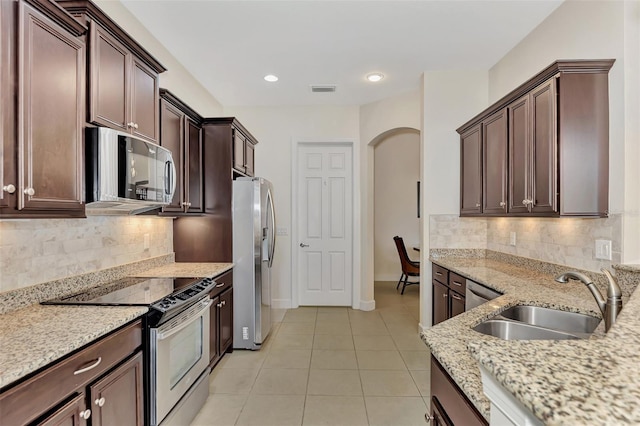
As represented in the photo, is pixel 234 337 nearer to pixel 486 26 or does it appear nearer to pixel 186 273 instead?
pixel 186 273

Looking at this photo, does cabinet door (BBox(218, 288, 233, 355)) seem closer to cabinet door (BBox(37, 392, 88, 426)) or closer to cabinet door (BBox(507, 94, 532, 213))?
cabinet door (BBox(37, 392, 88, 426))

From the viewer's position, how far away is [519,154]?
2.49 m

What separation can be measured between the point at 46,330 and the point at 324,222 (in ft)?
12.0

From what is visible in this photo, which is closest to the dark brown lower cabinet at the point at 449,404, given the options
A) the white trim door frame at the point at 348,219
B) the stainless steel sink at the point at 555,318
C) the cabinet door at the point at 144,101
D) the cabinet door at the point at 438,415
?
the cabinet door at the point at 438,415

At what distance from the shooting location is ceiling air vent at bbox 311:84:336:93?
157 inches

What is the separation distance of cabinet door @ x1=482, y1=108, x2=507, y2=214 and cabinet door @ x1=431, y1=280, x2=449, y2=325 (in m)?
0.86

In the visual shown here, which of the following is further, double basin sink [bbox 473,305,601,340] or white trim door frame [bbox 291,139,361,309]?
white trim door frame [bbox 291,139,361,309]

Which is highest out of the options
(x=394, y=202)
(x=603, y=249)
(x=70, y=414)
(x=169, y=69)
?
(x=169, y=69)

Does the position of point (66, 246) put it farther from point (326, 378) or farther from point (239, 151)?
point (326, 378)

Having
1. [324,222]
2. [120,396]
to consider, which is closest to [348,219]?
[324,222]

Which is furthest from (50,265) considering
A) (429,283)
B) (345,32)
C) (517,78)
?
(517,78)

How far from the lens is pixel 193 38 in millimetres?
2881

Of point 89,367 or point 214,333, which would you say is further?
point 214,333

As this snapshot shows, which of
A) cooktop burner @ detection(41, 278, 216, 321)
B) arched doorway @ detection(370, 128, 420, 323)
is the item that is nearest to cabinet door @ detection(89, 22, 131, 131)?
cooktop burner @ detection(41, 278, 216, 321)
